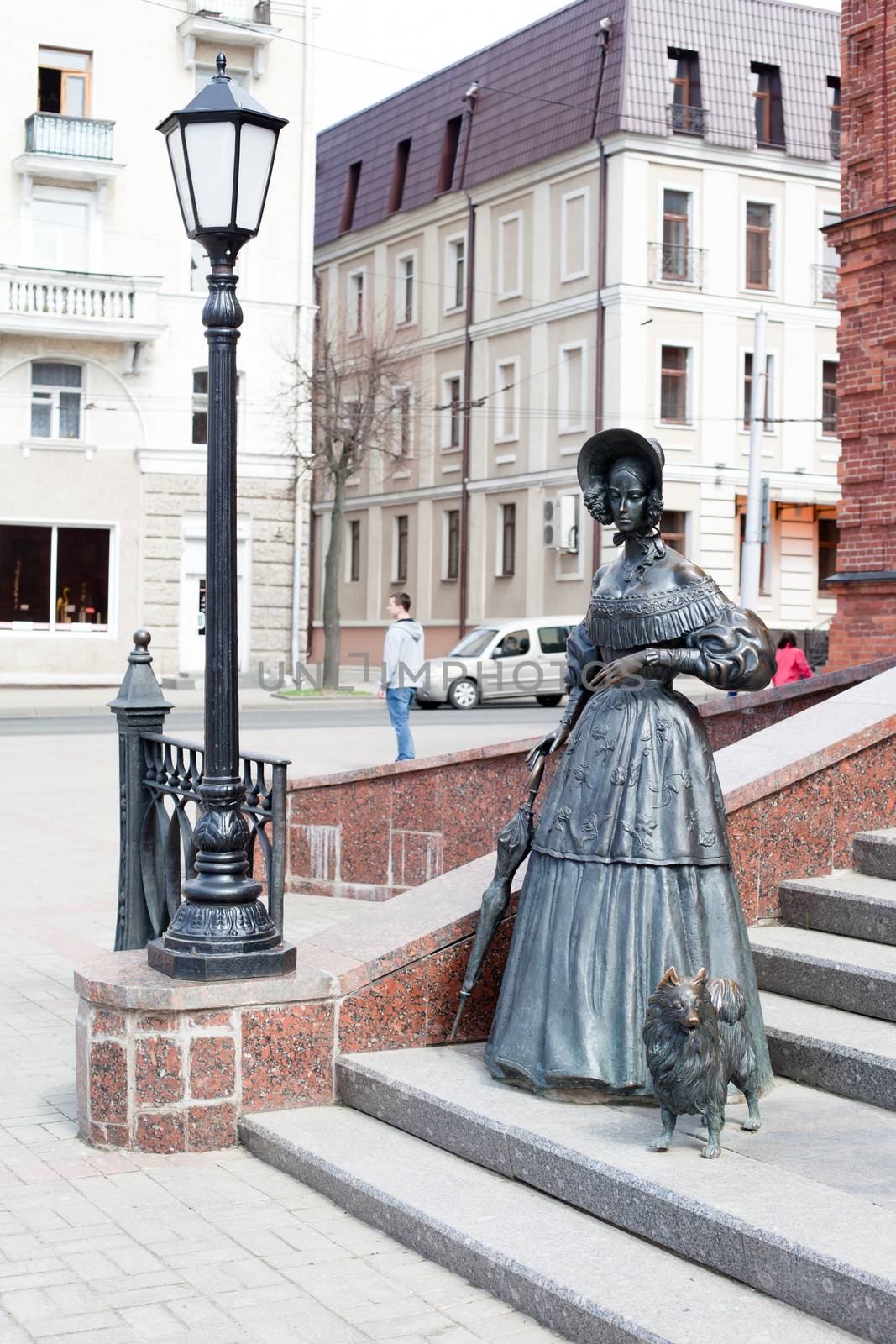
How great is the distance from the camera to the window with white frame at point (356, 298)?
147ft

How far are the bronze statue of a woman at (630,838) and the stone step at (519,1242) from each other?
47 centimetres

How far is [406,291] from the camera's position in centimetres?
4338

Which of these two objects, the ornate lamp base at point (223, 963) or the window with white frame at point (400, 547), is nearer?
the ornate lamp base at point (223, 963)

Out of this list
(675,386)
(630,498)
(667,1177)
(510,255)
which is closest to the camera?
(667,1177)

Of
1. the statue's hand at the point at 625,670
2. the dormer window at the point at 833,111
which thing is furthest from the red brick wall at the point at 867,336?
the dormer window at the point at 833,111

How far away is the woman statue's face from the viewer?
Answer: 5.18 metres

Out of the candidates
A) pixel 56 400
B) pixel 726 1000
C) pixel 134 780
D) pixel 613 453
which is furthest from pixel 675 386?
pixel 726 1000

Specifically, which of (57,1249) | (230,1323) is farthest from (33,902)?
(230,1323)

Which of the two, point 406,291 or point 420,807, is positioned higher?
point 406,291

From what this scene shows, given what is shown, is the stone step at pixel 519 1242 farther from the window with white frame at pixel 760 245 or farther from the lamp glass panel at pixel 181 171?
the window with white frame at pixel 760 245

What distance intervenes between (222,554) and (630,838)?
1.78m

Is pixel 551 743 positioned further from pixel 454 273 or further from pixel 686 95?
pixel 454 273

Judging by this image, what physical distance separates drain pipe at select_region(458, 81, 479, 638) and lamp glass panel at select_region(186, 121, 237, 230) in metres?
34.7

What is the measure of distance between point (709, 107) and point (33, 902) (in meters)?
30.7
